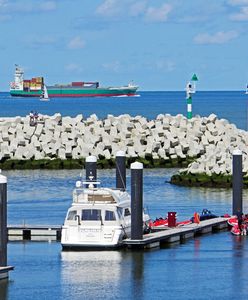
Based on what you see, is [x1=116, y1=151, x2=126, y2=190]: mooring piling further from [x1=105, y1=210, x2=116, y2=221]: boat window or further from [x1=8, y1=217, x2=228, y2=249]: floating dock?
[x1=105, y1=210, x2=116, y2=221]: boat window

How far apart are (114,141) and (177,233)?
2282cm

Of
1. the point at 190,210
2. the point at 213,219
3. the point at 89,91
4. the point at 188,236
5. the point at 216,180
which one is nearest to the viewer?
the point at 188,236

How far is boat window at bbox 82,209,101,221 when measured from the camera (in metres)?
28.9

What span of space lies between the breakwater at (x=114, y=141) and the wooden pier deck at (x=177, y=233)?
15055 mm

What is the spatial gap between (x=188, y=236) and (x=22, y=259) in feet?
13.4

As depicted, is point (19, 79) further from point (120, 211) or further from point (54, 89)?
point (120, 211)

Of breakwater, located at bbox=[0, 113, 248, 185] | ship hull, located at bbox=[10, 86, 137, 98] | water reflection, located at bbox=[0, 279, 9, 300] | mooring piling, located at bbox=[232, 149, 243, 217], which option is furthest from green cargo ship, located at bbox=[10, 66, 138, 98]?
water reflection, located at bbox=[0, 279, 9, 300]

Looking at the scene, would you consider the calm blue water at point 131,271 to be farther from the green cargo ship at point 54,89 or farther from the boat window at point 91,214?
the green cargo ship at point 54,89

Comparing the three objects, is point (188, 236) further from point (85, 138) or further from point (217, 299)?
point (85, 138)

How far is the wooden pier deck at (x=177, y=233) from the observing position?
29281mm

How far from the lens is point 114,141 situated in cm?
5356

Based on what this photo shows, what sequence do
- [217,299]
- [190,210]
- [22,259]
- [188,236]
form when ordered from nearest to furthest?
[217,299]
[22,259]
[188,236]
[190,210]

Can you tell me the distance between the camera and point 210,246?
100ft

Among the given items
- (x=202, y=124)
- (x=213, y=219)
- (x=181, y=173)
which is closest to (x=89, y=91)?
(x=202, y=124)
